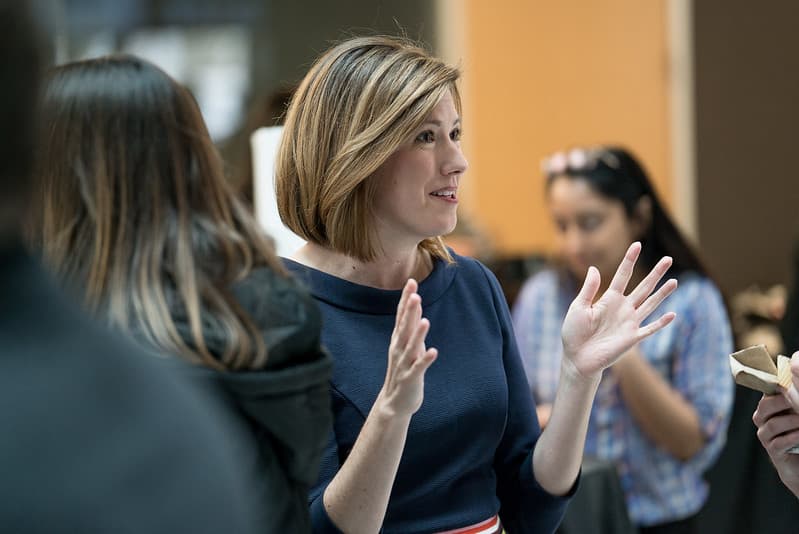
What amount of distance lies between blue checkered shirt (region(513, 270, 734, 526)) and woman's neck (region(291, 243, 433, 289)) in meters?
0.93

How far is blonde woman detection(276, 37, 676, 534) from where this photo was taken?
5.06 ft

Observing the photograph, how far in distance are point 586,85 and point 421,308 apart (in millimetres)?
4280

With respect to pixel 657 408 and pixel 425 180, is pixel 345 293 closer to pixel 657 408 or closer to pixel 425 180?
pixel 425 180

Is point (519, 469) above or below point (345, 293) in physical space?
below

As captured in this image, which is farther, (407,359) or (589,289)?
(589,289)

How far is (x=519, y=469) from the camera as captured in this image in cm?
166

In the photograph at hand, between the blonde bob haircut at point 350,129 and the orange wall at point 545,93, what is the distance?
12.7 ft

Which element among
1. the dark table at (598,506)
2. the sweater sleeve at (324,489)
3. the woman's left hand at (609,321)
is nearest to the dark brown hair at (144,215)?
the sweater sleeve at (324,489)

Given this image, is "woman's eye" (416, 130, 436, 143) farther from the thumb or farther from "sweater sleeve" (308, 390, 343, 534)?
the thumb

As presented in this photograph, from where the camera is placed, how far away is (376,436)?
1362 millimetres

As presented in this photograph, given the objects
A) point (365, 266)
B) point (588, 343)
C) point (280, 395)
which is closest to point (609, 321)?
point (588, 343)

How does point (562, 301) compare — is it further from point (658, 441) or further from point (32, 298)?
point (32, 298)

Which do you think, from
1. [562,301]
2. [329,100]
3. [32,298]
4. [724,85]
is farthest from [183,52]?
[32,298]

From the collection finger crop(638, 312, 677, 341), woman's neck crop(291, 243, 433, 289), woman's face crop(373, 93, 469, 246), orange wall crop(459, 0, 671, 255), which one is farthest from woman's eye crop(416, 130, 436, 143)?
orange wall crop(459, 0, 671, 255)
